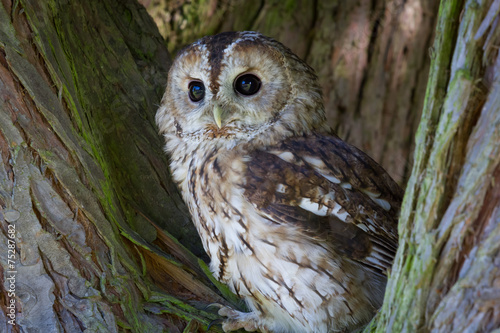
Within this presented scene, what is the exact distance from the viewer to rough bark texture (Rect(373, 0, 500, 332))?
1096mm

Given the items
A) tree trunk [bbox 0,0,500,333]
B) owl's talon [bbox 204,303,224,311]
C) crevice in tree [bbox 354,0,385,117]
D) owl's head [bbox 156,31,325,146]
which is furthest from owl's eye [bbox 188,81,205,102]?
crevice in tree [bbox 354,0,385,117]

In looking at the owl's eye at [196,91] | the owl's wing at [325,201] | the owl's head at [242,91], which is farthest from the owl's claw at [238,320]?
the owl's eye at [196,91]

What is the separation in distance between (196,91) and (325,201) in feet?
A: 2.61

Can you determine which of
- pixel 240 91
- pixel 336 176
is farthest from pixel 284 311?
pixel 240 91

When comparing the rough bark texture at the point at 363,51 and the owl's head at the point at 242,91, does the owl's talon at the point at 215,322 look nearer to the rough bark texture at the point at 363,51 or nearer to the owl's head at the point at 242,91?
the owl's head at the point at 242,91

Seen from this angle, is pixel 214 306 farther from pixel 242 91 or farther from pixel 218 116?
pixel 242 91

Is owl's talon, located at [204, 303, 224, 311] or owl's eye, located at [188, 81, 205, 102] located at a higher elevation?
owl's eye, located at [188, 81, 205, 102]

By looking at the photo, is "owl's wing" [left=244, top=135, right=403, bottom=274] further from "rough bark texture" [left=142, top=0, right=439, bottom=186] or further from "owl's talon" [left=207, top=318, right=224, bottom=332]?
"rough bark texture" [left=142, top=0, right=439, bottom=186]

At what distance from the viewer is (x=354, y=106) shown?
384 centimetres

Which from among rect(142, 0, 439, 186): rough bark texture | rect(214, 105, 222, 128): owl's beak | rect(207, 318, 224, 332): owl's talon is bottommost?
rect(207, 318, 224, 332): owl's talon

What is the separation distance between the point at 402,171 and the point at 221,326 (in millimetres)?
2300

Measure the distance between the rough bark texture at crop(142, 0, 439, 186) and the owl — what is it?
5.01 feet

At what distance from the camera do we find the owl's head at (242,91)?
2.11 meters

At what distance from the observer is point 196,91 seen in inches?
88.5
